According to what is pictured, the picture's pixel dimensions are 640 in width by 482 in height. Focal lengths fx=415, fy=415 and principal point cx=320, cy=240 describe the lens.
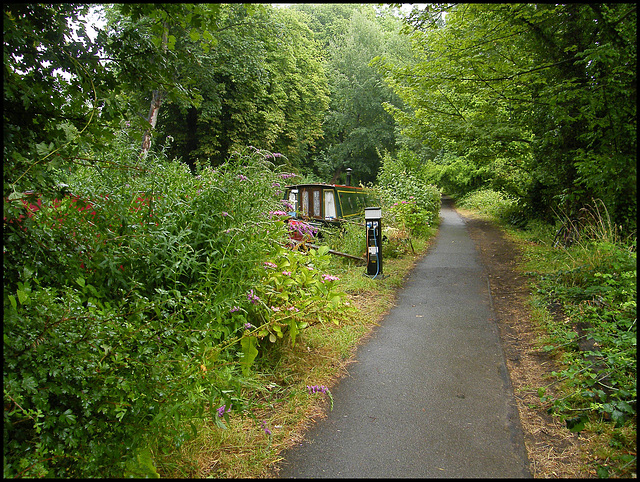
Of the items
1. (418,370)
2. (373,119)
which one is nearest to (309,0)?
(418,370)

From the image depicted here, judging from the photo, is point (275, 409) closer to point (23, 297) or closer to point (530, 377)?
point (23, 297)

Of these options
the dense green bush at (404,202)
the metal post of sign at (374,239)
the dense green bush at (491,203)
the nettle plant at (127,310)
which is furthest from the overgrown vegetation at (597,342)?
the dense green bush at (491,203)

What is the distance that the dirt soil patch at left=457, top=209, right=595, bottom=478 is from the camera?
2728mm

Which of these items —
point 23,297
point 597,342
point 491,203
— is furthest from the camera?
point 491,203

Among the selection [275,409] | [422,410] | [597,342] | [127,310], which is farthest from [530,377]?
[127,310]

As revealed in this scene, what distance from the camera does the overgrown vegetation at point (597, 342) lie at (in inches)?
108

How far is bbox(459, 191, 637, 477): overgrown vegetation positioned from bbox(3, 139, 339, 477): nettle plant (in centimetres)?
214

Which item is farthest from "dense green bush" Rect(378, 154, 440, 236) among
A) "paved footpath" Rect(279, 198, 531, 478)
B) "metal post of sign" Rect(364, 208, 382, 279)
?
"paved footpath" Rect(279, 198, 531, 478)

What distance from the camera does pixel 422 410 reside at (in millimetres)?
3363

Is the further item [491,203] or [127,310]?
[491,203]

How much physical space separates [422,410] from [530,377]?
1346 millimetres

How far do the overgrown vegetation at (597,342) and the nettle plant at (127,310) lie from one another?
7.03 ft

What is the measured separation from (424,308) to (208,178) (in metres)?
3.91

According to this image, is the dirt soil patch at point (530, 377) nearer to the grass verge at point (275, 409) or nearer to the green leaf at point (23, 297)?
the grass verge at point (275, 409)
